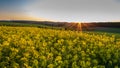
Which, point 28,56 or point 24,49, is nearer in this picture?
point 28,56

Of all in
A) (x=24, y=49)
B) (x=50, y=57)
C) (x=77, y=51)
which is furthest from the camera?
(x=77, y=51)

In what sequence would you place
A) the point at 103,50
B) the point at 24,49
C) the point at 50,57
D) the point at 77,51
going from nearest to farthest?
the point at 50,57, the point at 24,49, the point at 77,51, the point at 103,50

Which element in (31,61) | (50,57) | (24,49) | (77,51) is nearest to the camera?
(31,61)

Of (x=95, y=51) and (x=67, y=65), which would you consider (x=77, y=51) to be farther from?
(x=67, y=65)

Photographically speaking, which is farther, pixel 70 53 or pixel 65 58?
pixel 70 53

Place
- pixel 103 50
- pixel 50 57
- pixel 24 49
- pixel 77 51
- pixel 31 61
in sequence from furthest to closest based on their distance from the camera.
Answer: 1. pixel 103 50
2. pixel 77 51
3. pixel 24 49
4. pixel 50 57
5. pixel 31 61

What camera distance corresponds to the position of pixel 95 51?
48.4ft

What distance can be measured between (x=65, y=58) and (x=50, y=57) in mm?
835

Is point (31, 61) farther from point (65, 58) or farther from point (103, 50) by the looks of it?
point (103, 50)

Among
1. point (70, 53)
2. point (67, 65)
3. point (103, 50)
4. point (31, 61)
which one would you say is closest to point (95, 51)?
point (103, 50)

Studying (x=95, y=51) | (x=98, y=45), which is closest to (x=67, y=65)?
(x=95, y=51)

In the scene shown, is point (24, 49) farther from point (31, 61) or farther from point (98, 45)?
point (98, 45)

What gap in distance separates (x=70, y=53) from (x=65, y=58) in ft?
3.26

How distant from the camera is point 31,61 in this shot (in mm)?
11367
